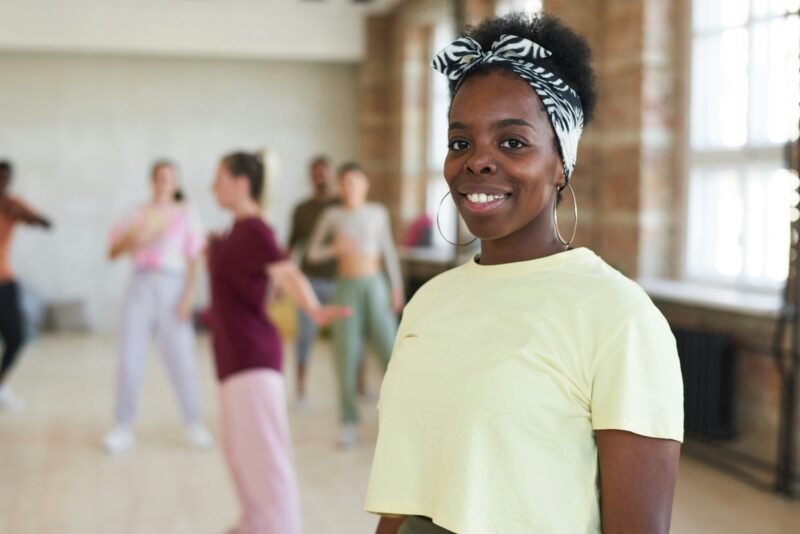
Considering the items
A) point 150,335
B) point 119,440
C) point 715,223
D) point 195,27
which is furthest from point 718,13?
point 195,27

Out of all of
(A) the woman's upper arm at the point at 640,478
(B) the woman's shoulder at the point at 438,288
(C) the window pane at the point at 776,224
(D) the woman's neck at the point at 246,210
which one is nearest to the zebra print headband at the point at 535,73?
(B) the woman's shoulder at the point at 438,288

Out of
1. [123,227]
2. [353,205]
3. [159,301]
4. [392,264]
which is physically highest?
[353,205]

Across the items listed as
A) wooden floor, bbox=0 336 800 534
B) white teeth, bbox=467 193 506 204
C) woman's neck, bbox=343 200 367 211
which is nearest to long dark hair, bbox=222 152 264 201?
wooden floor, bbox=0 336 800 534

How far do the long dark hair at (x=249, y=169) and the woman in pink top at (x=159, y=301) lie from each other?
180 centimetres

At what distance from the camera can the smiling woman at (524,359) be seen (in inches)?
45.3

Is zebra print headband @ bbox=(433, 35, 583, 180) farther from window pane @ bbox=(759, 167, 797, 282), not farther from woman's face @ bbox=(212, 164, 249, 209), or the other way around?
window pane @ bbox=(759, 167, 797, 282)

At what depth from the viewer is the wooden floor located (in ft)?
13.3

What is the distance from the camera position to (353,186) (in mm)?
5637

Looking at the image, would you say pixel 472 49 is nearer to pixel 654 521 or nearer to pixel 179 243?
pixel 654 521

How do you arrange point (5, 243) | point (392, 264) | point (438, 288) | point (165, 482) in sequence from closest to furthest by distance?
point (438, 288)
point (165, 482)
point (392, 264)
point (5, 243)

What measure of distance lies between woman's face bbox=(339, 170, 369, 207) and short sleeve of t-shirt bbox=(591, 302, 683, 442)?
453 centimetres

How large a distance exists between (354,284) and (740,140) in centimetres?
244

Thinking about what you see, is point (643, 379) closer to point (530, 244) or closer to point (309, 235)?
point (530, 244)

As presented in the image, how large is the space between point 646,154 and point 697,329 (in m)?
1.17
